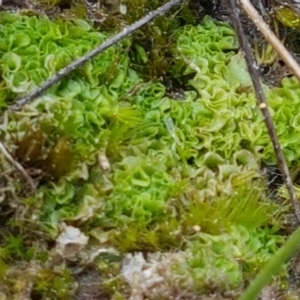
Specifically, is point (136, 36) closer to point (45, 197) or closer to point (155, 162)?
point (155, 162)

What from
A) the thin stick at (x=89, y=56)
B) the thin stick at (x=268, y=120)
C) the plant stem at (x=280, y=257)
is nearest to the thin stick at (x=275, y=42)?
the thin stick at (x=268, y=120)

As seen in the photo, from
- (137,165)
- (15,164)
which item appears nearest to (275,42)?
(137,165)

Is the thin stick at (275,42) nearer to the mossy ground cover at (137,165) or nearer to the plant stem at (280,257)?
the mossy ground cover at (137,165)

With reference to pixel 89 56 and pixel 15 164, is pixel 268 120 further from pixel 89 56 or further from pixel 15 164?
pixel 15 164

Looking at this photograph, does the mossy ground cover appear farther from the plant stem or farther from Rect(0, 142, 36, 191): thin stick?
the plant stem

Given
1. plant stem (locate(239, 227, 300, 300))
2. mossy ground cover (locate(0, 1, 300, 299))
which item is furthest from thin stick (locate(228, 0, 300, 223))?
plant stem (locate(239, 227, 300, 300))

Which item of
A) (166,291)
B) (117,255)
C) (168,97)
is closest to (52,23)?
(168,97)
